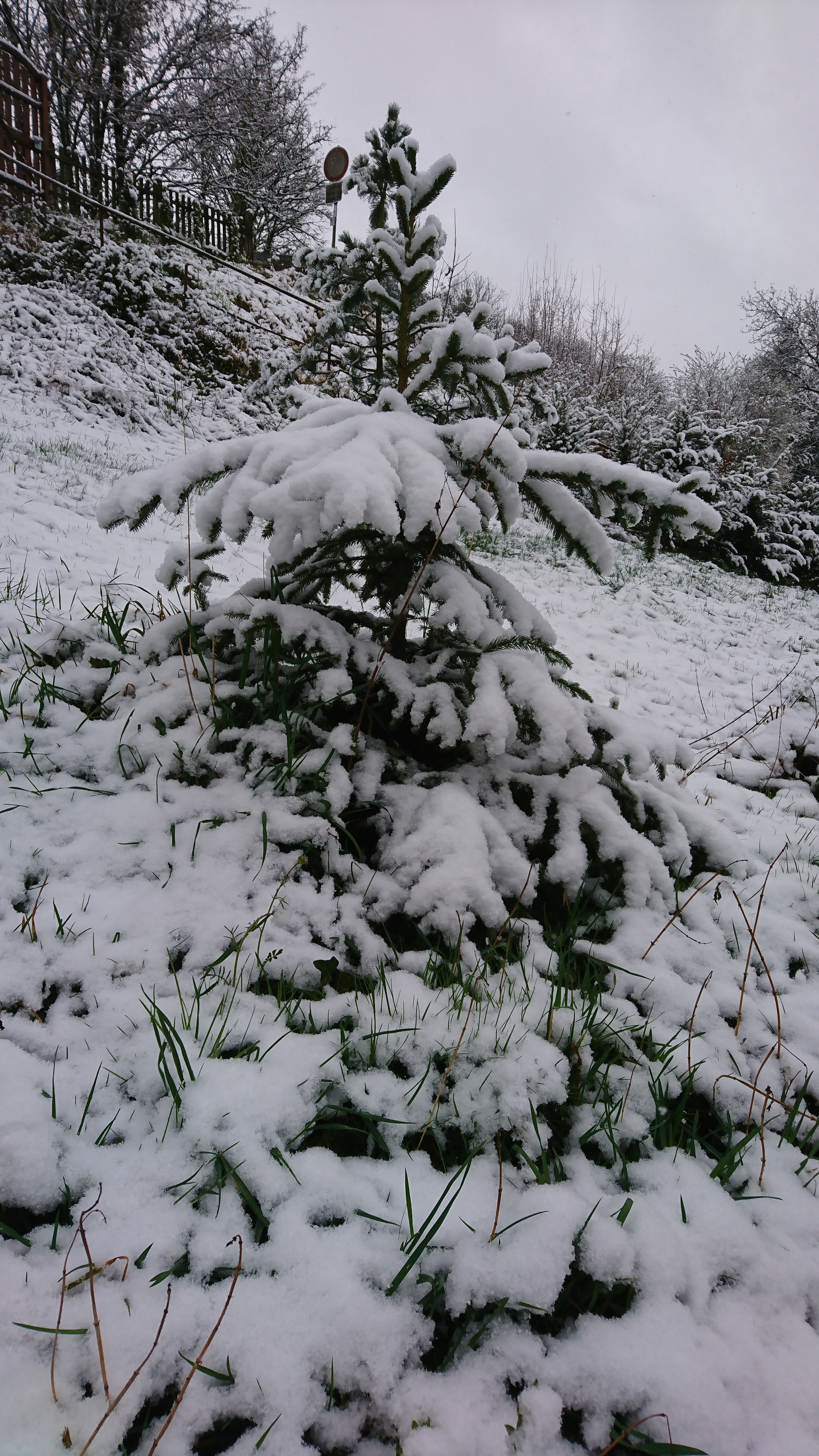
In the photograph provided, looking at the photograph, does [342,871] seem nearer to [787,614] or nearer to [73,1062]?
[73,1062]

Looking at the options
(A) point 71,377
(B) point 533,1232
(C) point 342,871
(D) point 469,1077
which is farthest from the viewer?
(A) point 71,377

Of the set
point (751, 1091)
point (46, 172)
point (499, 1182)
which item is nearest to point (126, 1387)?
point (499, 1182)

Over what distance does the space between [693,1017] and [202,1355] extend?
102cm

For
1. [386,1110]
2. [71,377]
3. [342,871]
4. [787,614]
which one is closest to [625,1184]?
[386,1110]

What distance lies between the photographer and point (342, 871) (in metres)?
1.68

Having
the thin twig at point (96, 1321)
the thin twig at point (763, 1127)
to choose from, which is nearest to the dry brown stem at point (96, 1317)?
the thin twig at point (96, 1321)

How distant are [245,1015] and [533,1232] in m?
0.63

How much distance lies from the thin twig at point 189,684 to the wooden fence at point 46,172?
32.4ft

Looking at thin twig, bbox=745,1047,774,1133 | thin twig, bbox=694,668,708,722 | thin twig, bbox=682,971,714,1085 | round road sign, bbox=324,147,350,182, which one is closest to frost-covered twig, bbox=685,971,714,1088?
thin twig, bbox=682,971,714,1085

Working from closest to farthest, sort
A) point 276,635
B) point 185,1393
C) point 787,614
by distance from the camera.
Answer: point 185,1393 → point 276,635 → point 787,614

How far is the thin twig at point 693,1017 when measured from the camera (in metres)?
1.31

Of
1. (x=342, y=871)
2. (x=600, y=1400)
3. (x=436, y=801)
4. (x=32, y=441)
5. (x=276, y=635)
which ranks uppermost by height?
(x=32, y=441)

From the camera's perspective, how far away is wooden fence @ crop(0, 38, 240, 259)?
8766 mm

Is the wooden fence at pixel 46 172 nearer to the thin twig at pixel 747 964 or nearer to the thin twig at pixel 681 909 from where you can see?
the thin twig at pixel 681 909
